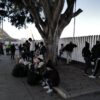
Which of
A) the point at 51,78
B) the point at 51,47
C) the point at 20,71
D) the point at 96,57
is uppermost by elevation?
the point at 51,47

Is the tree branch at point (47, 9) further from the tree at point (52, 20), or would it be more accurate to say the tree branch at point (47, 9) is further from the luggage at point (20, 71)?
the luggage at point (20, 71)

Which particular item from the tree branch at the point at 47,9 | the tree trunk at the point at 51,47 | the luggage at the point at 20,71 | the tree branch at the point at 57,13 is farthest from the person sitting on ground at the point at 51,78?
the tree branch at the point at 47,9

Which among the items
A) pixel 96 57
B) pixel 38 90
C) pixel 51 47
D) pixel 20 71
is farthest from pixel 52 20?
pixel 38 90

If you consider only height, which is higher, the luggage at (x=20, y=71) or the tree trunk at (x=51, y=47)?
the tree trunk at (x=51, y=47)

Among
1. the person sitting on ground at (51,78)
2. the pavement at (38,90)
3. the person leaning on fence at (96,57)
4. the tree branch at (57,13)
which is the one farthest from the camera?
the tree branch at (57,13)

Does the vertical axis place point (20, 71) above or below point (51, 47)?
below

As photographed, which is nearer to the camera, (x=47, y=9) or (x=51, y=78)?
(x=51, y=78)

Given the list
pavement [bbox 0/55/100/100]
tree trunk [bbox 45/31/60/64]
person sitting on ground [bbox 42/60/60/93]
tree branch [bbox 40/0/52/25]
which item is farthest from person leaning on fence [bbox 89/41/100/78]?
tree branch [bbox 40/0/52/25]

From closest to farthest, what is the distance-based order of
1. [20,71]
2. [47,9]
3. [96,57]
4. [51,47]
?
[96,57]
[20,71]
[47,9]
[51,47]

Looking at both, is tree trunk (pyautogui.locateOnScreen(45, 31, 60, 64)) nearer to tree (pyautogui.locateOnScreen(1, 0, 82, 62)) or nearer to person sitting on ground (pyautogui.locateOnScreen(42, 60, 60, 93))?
tree (pyautogui.locateOnScreen(1, 0, 82, 62))

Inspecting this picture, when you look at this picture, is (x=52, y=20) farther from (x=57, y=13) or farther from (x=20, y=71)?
(x=20, y=71)

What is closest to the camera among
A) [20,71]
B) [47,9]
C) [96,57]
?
[96,57]

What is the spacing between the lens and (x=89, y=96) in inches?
379

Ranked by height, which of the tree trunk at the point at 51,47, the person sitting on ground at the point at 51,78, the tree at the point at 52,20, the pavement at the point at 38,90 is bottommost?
the pavement at the point at 38,90
